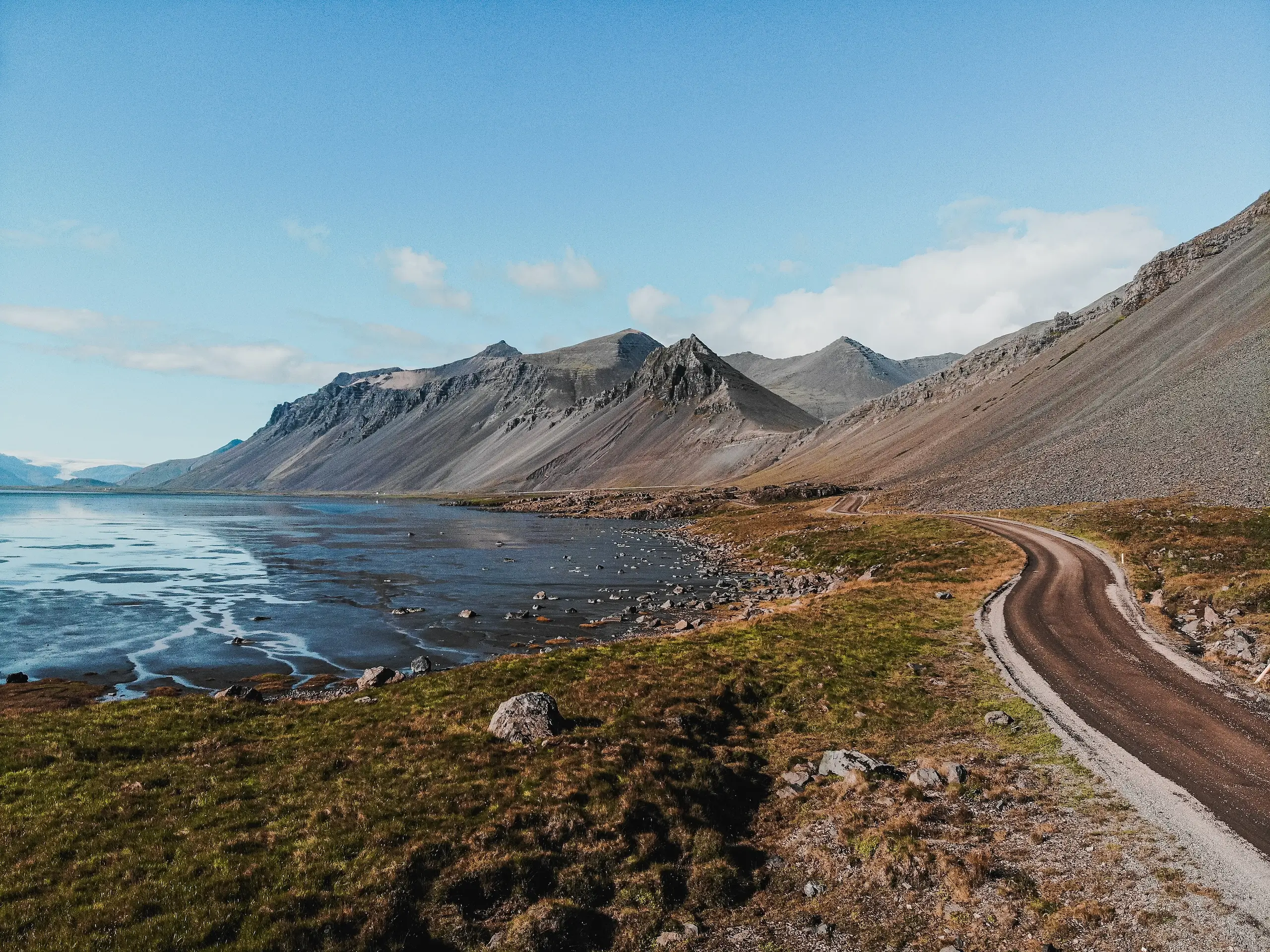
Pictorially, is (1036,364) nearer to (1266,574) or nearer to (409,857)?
(1266,574)

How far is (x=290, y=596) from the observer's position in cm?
5938

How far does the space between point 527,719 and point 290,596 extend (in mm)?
48252

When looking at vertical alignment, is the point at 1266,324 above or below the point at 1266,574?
above

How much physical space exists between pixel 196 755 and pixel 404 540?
97057 millimetres

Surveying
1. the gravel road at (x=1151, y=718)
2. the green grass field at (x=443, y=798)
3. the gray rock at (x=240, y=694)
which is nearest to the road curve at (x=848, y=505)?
the gravel road at (x=1151, y=718)

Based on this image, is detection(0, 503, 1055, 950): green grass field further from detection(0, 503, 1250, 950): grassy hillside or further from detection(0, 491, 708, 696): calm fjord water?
detection(0, 491, 708, 696): calm fjord water

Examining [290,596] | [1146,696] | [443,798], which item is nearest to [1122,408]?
[1146,696]

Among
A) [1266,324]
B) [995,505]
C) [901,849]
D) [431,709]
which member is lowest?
[995,505]

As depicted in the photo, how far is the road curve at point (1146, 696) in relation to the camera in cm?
1633

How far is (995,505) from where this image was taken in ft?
298

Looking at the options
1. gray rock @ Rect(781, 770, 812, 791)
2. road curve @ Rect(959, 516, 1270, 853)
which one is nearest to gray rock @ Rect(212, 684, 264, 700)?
gray rock @ Rect(781, 770, 812, 791)

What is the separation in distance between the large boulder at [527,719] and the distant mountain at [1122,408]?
6984 centimetres

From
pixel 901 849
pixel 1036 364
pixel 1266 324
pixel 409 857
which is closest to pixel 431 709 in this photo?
pixel 409 857

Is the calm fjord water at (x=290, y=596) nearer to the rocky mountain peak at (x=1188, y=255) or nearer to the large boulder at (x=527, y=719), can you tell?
the large boulder at (x=527, y=719)
